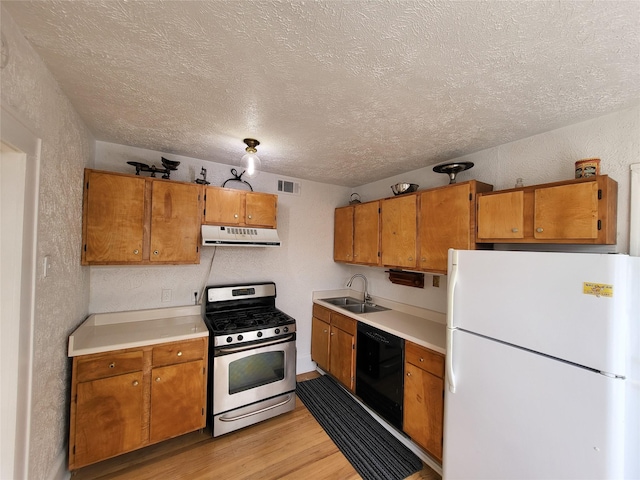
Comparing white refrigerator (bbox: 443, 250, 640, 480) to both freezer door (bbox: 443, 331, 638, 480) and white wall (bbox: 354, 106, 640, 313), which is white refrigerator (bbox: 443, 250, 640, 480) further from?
white wall (bbox: 354, 106, 640, 313)

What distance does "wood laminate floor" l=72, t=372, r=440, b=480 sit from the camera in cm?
183

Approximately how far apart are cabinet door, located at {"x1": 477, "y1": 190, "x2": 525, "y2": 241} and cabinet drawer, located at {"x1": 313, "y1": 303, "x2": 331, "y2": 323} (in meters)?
1.84

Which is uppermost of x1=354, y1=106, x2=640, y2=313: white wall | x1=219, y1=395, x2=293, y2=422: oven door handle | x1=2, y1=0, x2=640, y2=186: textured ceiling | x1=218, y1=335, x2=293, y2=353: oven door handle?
x1=2, y1=0, x2=640, y2=186: textured ceiling

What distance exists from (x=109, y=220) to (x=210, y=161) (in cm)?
110

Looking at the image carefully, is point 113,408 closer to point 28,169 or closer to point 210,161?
point 28,169

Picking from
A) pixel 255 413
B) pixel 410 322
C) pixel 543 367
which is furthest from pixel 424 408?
pixel 255 413

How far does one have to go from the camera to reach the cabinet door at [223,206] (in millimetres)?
2445

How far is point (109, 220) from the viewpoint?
2057 mm

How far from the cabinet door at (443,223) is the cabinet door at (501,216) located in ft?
0.25

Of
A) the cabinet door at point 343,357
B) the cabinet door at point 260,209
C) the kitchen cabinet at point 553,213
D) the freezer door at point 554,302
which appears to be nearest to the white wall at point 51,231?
the cabinet door at point 260,209

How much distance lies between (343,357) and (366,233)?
4.63 feet

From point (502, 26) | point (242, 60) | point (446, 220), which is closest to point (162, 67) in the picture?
point (242, 60)

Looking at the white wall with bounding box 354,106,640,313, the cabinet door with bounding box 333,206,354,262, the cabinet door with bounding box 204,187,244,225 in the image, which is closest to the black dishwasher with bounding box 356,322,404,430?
the white wall with bounding box 354,106,640,313

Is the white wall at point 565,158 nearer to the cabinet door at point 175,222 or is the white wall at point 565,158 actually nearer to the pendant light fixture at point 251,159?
the pendant light fixture at point 251,159
